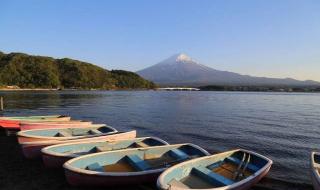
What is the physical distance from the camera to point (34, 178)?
10719mm

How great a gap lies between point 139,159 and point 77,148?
2.91 meters

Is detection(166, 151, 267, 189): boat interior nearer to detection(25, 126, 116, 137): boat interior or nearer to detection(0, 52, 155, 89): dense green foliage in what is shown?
detection(25, 126, 116, 137): boat interior

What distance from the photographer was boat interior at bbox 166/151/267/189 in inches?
345

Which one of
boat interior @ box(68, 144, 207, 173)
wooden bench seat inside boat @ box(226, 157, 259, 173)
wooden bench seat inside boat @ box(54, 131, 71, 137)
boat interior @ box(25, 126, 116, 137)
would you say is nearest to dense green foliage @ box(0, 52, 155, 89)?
boat interior @ box(25, 126, 116, 137)

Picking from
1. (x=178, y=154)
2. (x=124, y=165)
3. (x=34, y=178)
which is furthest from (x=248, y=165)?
(x=34, y=178)

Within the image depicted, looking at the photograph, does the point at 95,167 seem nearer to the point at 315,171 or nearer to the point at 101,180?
the point at 101,180

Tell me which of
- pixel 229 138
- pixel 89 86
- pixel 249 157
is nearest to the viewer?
pixel 249 157

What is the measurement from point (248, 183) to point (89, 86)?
16730 centimetres

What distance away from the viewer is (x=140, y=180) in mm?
9508

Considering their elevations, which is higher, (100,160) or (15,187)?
(100,160)

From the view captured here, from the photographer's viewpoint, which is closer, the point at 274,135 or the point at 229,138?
the point at 229,138

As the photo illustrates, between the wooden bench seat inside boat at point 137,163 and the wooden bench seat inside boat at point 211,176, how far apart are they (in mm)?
1729

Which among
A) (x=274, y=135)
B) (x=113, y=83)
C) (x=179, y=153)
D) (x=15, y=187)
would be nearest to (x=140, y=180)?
(x=179, y=153)

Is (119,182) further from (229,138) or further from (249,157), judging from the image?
(229,138)
